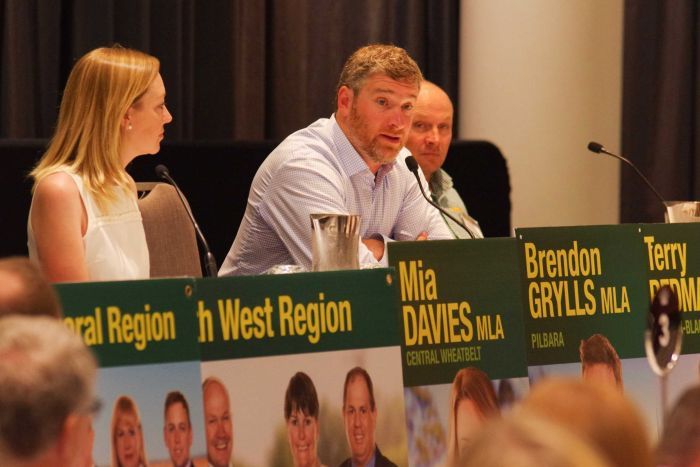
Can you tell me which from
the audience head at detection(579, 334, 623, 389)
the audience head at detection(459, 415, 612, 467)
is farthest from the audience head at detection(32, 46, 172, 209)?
the audience head at detection(459, 415, 612, 467)

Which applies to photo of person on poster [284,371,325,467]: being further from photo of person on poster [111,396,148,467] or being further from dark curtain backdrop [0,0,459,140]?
dark curtain backdrop [0,0,459,140]

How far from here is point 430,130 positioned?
5.08 metres

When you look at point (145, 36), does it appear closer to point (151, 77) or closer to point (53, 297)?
point (151, 77)

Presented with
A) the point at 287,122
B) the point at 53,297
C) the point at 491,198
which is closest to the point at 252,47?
the point at 287,122

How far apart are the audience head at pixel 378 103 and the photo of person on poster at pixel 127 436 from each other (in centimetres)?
198

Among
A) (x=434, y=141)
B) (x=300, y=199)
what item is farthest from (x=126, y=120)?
(x=434, y=141)

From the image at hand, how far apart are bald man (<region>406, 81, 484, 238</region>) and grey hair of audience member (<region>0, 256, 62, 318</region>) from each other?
286 centimetres

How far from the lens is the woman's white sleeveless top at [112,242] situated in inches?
129

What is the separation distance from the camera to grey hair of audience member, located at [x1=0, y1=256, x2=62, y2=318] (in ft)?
6.23

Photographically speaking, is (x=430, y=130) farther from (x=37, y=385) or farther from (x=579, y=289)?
(x=37, y=385)

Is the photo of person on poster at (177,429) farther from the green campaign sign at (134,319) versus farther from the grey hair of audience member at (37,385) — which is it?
the grey hair of audience member at (37,385)

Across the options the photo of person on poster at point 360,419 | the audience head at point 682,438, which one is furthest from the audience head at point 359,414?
the audience head at point 682,438

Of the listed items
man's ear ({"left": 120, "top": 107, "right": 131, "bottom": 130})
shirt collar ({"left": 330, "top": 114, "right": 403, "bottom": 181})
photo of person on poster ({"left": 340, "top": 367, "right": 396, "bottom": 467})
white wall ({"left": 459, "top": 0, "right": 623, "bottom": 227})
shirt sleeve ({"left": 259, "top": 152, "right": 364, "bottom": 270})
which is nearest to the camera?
photo of person on poster ({"left": 340, "top": 367, "right": 396, "bottom": 467})

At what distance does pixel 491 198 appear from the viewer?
5.69m
